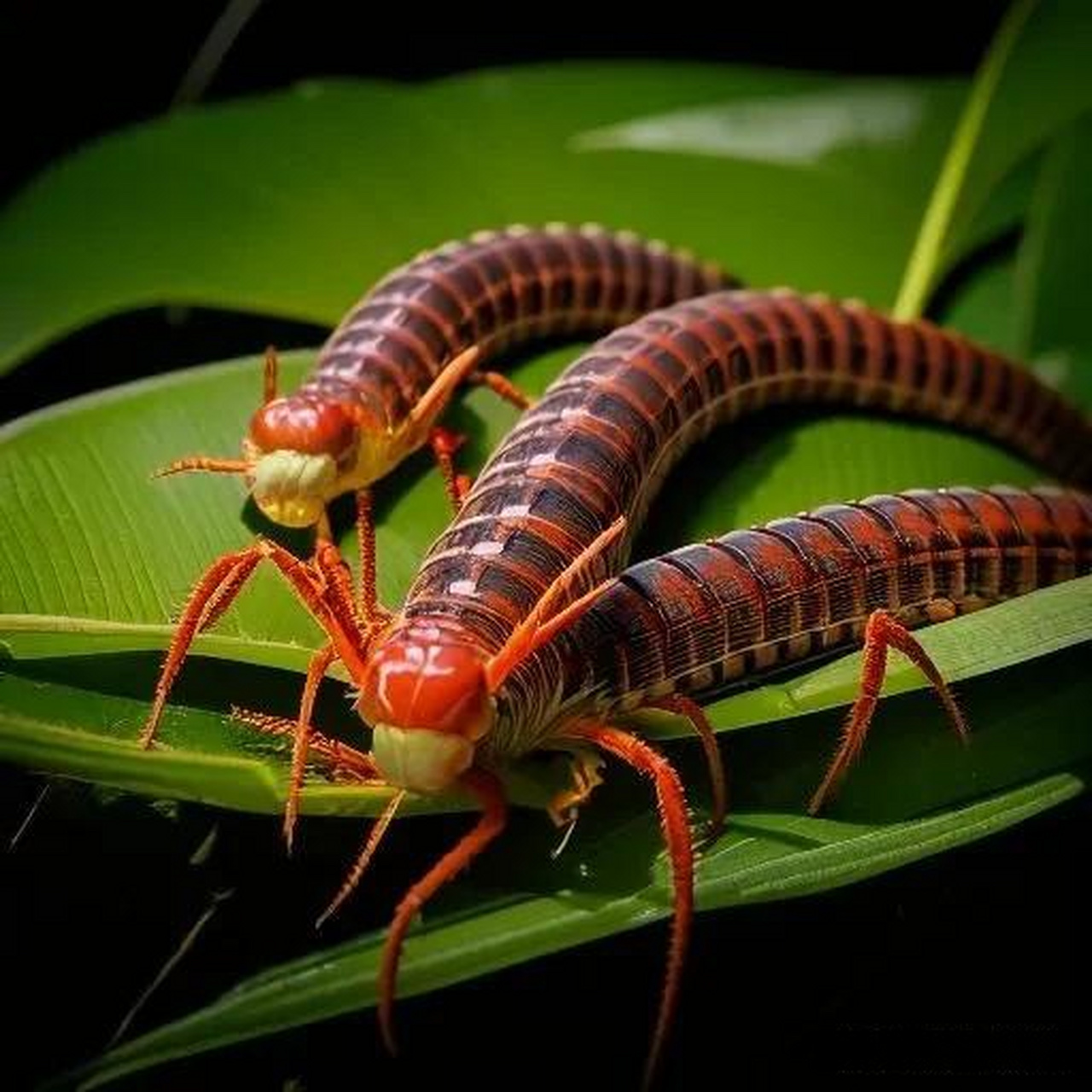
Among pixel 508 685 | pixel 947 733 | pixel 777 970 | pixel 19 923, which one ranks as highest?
pixel 508 685

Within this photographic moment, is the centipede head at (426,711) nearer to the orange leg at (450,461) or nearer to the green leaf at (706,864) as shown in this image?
the green leaf at (706,864)

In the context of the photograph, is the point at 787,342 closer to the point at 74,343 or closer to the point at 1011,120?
the point at 1011,120

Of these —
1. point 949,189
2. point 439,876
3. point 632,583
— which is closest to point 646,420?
point 632,583

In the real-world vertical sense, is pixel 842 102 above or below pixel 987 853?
above

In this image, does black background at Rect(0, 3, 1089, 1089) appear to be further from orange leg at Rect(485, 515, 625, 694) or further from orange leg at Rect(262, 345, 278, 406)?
orange leg at Rect(262, 345, 278, 406)

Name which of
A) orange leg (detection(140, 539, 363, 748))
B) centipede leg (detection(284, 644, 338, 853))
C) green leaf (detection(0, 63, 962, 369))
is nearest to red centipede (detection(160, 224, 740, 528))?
green leaf (detection(0, 63, 962, 369))

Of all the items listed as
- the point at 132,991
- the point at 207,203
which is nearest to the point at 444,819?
the point at 132,991

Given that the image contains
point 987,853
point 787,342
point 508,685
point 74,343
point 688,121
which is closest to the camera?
point 508,685
